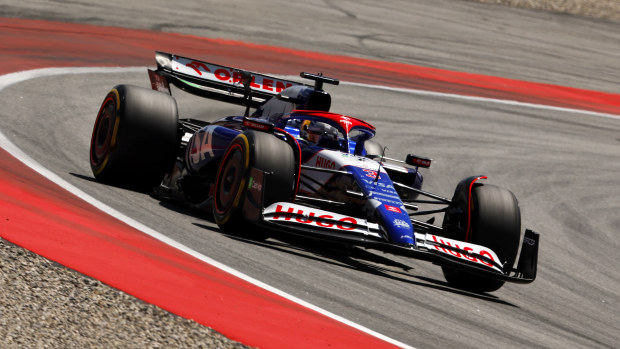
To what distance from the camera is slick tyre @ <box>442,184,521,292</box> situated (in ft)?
28.2

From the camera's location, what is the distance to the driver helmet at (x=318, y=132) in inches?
364

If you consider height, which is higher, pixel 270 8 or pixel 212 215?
pixel 270 8

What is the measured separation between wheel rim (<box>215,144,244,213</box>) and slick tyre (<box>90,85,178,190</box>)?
1044 millimetres

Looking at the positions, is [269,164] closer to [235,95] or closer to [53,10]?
[235,95]

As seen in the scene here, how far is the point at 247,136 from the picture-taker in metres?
8.37

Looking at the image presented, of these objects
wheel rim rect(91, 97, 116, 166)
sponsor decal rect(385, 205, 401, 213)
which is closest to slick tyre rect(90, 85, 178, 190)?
wheel rim rect(91, 97, 116, 166)

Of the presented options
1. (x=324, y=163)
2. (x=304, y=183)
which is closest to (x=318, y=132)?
(x=324, y=163)

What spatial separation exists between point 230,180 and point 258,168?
609 mm

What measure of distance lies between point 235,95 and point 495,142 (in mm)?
7079

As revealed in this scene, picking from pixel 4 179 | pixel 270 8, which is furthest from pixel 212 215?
pixel 270 8

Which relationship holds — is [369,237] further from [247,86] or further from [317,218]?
[247,86]

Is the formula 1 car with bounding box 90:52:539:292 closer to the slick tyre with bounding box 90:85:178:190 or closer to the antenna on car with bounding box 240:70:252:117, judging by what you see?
the slick tyre with bounding box 90:85:178:190

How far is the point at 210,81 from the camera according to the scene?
36.7ft

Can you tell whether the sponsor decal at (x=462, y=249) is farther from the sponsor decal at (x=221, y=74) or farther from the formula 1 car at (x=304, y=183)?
the sponsor decal at (x=221, y=74)
